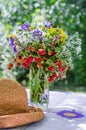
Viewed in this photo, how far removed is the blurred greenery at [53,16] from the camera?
4.64 meters

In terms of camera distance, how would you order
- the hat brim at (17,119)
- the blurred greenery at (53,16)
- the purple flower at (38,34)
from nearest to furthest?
the hat brim at (17,119), the purple flower at (38,34), the blurred greenery at (53,16)

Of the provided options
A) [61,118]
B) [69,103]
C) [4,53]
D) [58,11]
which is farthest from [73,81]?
[61,118]

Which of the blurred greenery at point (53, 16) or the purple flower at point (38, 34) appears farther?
the blurred greenery at point (53, 16)

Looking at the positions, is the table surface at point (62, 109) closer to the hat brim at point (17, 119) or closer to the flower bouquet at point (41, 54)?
the hat brim at point (17, 119)

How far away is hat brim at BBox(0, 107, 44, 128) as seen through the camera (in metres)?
1.50

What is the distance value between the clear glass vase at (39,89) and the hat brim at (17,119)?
0.79 ft

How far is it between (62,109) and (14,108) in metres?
0.38

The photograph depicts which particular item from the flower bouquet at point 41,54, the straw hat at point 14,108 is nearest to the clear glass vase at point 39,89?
the flower bouquet at point 41,54

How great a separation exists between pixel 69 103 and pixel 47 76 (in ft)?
1.05

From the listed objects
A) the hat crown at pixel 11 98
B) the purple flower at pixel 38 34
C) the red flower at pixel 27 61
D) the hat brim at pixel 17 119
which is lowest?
the hat brim at pixel 17 119

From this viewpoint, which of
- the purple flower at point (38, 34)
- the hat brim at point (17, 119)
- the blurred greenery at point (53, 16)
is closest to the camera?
the hat brim at point (17, 119)

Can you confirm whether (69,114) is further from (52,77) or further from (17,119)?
(17,119)

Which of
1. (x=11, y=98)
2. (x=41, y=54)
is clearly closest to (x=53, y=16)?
(x=41, y=54)

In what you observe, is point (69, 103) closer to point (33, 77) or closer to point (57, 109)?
point (57, 109)
